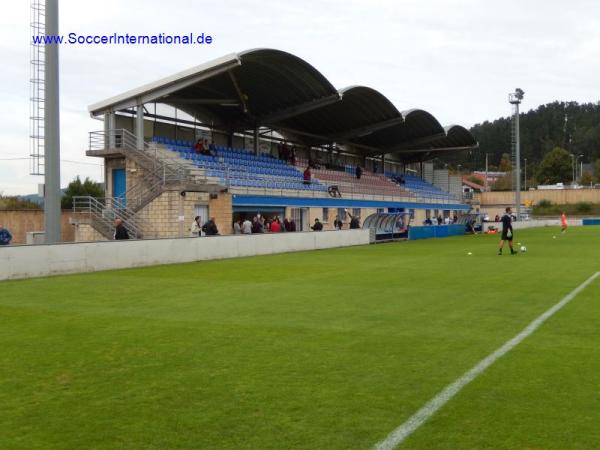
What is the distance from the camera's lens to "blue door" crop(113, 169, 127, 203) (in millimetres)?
34750

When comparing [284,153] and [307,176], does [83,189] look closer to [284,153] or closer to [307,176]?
[284,153]

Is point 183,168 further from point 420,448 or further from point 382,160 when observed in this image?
point 382,160

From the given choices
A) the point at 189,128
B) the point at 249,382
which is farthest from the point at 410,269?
the point at 189,128

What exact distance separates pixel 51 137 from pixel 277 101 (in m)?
24.9

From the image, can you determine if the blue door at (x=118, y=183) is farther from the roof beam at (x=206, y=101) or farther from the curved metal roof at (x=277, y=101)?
the roof beam at (x=206, y=101)

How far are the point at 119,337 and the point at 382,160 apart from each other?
61023 mm

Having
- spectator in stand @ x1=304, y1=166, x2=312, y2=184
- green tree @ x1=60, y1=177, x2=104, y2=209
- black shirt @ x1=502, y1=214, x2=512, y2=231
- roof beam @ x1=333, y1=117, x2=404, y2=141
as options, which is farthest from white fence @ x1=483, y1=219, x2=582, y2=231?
green tree @ x1=60, y1=177, x2=104, y2=209

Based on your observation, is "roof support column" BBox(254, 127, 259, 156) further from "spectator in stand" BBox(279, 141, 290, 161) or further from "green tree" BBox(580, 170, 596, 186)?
"green tree" BBox(580, 170, 596, 186)

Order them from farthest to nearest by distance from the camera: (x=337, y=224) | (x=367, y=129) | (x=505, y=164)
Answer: (x=505, y=164), (x=367, y=129), (x=337, y=224)

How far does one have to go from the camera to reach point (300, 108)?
145 ft

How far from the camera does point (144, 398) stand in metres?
5.97

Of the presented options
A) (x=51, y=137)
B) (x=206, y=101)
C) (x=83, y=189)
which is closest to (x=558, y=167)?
(x=83, y=189)

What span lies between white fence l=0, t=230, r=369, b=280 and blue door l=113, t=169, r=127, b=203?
35.2 feet

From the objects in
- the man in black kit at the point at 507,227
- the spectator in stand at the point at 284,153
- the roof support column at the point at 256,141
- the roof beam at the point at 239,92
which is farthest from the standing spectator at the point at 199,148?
the man in black kit at the point at 507,227
